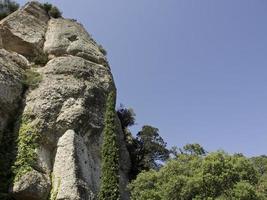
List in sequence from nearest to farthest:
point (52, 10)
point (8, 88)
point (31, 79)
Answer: point (8, 88)
point (31, 79)
point (52, 10)

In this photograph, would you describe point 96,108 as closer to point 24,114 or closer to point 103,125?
point 103,125

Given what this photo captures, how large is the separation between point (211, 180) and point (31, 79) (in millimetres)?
12630

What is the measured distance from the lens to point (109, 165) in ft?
65.9

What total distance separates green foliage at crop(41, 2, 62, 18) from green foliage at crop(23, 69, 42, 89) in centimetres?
1216

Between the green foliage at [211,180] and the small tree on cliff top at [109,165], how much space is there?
3.56 m

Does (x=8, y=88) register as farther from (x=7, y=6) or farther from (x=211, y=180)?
(x=7, y=6)

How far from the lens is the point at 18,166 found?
2047 centimetres

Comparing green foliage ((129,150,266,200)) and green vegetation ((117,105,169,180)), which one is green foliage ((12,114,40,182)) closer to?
green foliage ((129,150,266,200))

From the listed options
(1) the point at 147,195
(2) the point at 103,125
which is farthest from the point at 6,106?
(1) the point at 147,195

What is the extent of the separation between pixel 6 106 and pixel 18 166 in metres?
3.97

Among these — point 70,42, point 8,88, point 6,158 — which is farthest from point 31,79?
point 70,42

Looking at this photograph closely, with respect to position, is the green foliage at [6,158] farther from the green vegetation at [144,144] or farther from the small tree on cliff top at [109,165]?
the green vegetation at [144,144]

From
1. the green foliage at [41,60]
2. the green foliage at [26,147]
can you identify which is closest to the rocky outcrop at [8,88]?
the green foliage at [26,147]

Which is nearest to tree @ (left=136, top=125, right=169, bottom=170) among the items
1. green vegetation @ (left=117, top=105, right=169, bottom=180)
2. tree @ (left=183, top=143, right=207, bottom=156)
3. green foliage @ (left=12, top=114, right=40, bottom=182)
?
green vegetation @ (left=117, top=105, right=169, bottom=180)
